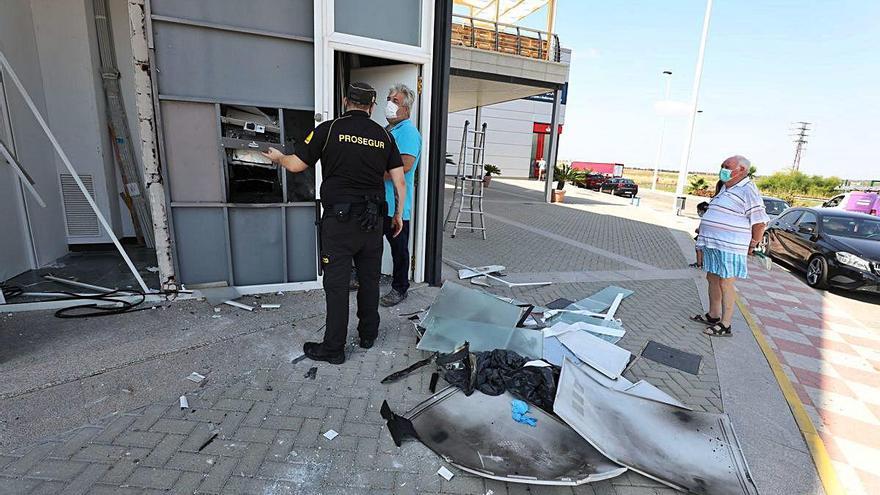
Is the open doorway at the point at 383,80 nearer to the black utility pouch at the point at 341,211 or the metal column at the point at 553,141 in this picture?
the black utility pouch at the point at 341,211

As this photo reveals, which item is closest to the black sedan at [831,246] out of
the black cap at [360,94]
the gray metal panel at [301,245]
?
the black cap at [360,94]

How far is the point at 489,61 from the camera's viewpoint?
13.4m

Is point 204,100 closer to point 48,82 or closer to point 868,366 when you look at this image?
point 48,82

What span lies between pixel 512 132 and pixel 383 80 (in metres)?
25.6

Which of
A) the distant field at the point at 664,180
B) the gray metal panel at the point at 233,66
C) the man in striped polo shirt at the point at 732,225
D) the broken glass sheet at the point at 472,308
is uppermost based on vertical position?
the gray metal panel at the point at 233,66

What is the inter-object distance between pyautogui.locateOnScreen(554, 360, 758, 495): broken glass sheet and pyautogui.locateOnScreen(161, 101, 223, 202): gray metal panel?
358cm

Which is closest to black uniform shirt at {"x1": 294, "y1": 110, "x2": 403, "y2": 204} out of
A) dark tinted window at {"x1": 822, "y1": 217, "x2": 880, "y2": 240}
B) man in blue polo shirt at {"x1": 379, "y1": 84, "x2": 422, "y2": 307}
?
man in blue polo shirt at {"x1": 379, "y1": 84, "x2": 422, "y2": 307}

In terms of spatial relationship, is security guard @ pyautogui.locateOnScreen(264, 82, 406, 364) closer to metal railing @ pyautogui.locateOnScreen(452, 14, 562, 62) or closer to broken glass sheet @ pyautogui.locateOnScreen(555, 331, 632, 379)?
broken glass sheet @ pyautogui.locateOnScreen(555, 331, 632, 379)

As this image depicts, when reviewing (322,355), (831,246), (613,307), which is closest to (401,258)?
(322,355)

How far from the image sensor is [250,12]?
396 centimetres

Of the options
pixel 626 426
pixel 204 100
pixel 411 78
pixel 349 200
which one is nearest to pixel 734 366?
pixel 626 426

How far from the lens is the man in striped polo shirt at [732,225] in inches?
158

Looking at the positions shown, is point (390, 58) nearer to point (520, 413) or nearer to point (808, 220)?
point (520, 413)

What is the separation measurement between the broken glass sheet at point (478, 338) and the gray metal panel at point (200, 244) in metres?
2.25
